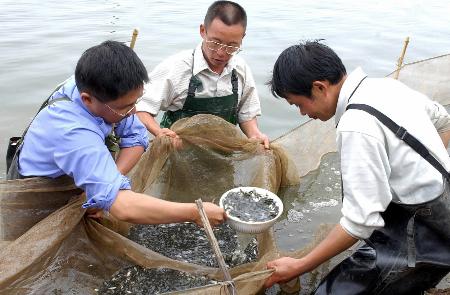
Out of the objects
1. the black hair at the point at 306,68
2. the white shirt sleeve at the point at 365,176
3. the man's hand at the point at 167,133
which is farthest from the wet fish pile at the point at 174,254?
the black hair at the point at 306,68

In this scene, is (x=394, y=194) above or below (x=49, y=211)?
above

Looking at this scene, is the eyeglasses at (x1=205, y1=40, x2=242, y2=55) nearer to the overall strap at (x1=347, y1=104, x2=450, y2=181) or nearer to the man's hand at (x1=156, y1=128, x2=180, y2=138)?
the man's hand at (x1=156, y1=128, x2=180, y2=138)

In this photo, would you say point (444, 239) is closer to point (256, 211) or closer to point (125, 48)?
A: point (256, 211)

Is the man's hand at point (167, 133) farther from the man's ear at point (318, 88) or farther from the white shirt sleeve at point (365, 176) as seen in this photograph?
the white shirt sleeve at point (365, 176)

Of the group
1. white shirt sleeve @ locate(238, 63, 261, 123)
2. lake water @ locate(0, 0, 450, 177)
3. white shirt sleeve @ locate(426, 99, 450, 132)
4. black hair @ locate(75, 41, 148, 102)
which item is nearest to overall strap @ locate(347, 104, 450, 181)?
white shirt sleeve @ locate(426, 99, 450, 132)

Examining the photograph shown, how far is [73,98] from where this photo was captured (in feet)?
8.23

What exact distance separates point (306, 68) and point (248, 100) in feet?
6.50

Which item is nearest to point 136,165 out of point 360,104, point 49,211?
point 49,211

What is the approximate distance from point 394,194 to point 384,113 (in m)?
0.46

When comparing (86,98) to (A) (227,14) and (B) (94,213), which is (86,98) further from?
(A) (227,14)

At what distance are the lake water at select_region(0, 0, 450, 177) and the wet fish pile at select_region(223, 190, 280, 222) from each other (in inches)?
136

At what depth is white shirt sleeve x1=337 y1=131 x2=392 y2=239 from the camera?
218 centimetres

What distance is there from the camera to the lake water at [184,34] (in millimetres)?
7414

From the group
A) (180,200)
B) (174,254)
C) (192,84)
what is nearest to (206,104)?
(192,84)
